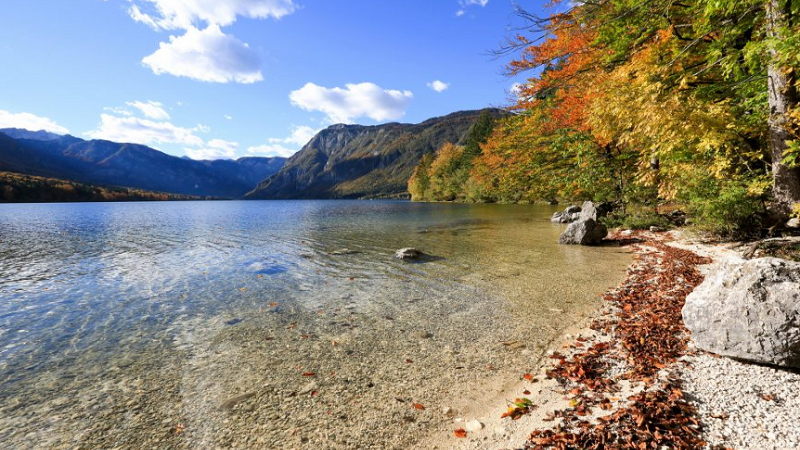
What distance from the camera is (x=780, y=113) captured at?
30.5ft

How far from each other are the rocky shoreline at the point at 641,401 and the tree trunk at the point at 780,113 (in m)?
7.25

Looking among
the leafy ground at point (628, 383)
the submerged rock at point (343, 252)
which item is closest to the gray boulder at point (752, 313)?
the leafy ground at point (628, 383)

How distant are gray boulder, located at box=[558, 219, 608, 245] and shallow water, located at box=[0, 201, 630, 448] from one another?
229 cm

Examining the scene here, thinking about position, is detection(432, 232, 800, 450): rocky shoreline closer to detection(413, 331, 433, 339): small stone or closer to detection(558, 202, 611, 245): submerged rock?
detection(413, 331, 433, 339): small stone

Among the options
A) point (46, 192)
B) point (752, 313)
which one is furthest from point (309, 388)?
point (46, 192)

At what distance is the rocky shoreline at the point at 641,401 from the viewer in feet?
11.5

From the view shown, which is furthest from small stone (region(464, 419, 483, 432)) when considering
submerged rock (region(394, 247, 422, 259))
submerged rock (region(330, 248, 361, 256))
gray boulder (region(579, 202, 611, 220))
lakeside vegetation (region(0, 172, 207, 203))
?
lakeside vegetation (region(0, 172, 207, 203))

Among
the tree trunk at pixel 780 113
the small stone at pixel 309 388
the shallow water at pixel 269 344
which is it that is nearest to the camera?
the shallow water at pixel 269 344

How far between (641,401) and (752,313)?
2492mm

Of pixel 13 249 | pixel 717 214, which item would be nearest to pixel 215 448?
pixel 717 214

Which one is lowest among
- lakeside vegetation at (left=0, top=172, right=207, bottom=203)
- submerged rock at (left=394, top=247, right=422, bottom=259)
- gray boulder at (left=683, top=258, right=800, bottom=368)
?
submerged rock at (left=394, top=247, right=422, bottom=259)

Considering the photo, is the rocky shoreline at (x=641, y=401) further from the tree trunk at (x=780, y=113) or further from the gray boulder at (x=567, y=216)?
the gray boulder at (x=567, y=216)

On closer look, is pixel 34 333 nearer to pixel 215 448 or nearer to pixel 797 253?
pixel 215 448

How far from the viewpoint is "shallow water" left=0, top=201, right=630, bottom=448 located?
4.55 m
